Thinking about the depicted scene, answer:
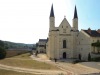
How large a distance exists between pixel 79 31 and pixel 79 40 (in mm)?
3095

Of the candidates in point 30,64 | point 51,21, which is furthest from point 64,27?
point 30,64

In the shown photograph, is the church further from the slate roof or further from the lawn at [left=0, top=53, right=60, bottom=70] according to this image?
the lawn at [left=0, top=53, right=60, bottom=70]

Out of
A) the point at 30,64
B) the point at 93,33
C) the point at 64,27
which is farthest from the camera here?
the point at 64,27

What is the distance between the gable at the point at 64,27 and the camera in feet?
236

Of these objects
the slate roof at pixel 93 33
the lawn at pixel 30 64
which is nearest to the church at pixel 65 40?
the slate roof at pixel 93 33

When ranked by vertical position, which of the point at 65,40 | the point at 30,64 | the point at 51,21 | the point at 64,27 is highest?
the point at 51,21

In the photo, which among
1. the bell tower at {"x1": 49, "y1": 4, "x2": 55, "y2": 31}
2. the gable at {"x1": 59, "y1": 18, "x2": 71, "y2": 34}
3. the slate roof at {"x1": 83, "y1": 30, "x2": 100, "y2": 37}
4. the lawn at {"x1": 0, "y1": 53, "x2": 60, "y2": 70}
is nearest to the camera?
the lawn at {"x1": 0, "y1": 53, "x2": 60, "y2": 70}

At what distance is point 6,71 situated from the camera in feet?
157

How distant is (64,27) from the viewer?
236 feet

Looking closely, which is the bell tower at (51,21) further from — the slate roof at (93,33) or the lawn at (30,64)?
the lawn at (30,64)

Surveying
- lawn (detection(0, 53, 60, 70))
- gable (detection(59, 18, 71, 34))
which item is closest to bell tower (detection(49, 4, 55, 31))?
gable (detection(59, 18, 71, 34))

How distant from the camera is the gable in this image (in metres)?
71.9

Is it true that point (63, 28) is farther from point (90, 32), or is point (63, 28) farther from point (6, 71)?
point (6, 71)

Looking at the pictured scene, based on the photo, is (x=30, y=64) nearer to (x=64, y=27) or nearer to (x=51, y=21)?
(x=64, y=27)
